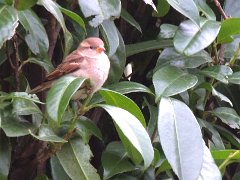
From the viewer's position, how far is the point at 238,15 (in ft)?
5.44

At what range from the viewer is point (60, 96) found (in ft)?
3.49

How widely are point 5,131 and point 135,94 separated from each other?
23.5 inches

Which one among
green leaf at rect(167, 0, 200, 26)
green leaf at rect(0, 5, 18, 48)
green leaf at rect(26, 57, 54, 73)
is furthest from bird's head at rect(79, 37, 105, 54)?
green leaf at rect(0, 5, 18, 48)

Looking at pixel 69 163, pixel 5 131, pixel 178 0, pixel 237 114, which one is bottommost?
pixel 237 114

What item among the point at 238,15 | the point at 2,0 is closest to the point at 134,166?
the point at 2,0

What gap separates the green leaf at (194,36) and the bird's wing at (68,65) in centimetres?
27

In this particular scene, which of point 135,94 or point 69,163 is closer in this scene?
point 69,163

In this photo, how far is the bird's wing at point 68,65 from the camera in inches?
54.2

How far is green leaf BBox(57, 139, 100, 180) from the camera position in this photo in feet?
3.92

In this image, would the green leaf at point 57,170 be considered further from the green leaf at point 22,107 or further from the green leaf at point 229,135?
the green leaf at point 229,135

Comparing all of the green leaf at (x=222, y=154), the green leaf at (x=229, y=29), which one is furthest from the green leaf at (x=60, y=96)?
the green leaf at (x=229, y=29)

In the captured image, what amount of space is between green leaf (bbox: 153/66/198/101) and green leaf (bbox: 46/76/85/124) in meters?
0.25

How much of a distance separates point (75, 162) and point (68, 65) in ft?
1.06

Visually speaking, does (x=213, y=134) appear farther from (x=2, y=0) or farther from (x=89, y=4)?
(x=2, y=0)
